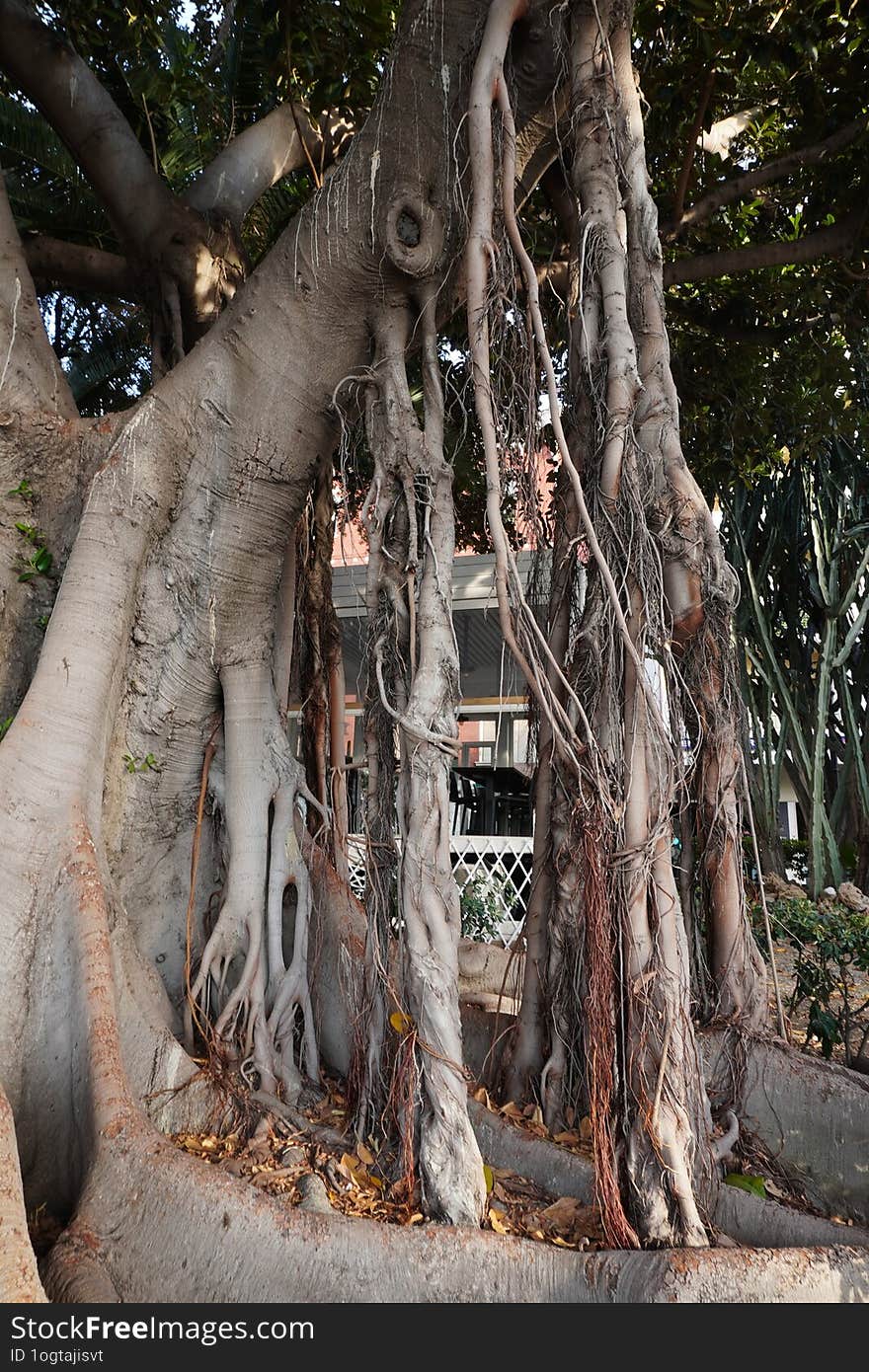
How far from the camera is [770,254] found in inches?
194

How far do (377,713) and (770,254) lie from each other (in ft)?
11.6

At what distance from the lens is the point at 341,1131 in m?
2.88

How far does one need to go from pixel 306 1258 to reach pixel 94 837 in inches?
55.9

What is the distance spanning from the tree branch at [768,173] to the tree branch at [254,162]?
6.63 feet

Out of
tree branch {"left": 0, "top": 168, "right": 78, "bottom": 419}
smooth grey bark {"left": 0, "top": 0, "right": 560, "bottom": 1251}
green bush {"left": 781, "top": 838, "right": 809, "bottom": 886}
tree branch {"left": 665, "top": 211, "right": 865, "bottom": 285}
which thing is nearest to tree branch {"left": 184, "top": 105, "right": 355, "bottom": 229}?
tree branch {"left": 0, "top": 168, "right": 78, "bottom": 419}

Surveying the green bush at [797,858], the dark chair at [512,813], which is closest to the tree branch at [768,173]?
the dark chair at [512,813]

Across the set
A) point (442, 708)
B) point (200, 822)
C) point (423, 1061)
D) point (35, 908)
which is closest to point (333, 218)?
point (442, 708)

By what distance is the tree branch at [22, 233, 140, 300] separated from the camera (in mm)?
4910

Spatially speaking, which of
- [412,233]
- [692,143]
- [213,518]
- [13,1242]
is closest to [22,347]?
[213,518]

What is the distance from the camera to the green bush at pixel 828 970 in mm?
4125

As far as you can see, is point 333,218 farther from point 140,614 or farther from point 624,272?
point 140,614

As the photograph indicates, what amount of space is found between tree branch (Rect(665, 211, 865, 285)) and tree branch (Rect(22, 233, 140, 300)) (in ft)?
9.20

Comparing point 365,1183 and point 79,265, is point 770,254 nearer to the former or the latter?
point 79,265

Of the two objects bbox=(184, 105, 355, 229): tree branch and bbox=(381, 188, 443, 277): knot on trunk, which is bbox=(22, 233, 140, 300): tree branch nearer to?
bbox=(184, 105, 355, 229): tree branch
